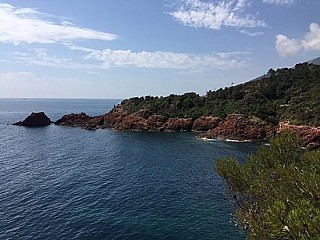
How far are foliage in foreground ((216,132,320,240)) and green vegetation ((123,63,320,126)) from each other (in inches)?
2764

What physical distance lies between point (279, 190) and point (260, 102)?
3934 inches

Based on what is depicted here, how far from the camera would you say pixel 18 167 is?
67.9 metres

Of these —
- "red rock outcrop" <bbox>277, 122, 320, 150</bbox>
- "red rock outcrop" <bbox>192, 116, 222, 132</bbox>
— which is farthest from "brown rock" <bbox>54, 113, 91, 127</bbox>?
"red rock outcrop" <bbox>277, 122, 320, 150</bbox>

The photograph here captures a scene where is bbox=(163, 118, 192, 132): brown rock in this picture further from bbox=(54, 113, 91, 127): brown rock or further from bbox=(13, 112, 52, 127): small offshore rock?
bbox=(13, 112, 52, 127): small offshore rock

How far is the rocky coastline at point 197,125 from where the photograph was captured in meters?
91.7

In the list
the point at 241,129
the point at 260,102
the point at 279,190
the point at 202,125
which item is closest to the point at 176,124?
the point at 202,125

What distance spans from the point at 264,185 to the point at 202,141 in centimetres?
7494

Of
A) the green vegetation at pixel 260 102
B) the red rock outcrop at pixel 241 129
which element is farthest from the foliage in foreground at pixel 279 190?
the red rock outcrop at pixel 241 129

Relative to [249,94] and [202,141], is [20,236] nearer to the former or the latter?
[202,141]

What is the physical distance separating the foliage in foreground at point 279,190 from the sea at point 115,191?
39.4 ft

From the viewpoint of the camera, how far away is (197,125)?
4739 inches

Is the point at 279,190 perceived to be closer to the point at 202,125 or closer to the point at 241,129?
the point at 241,129

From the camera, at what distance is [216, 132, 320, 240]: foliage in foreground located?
16.7 m

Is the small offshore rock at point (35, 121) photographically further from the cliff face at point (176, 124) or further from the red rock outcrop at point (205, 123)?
the red rock outcrop at point (205, 123)
